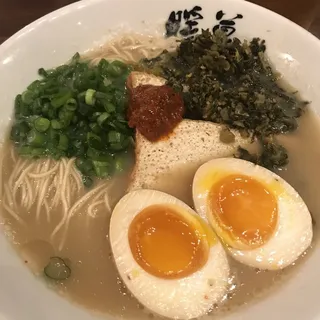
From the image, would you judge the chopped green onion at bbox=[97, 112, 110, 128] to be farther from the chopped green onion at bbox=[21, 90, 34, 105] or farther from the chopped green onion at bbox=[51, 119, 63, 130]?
the chopped green onion at bbox=[21, 90, 34, 105]

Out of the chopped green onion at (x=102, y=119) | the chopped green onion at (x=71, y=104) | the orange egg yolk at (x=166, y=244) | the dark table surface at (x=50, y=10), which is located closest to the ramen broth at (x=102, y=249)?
the orange egg yolk at (x=166, y=244)

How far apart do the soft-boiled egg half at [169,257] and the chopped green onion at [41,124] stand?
642mm

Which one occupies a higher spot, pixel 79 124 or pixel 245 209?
pixel 245 209

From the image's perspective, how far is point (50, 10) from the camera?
11.1 ft

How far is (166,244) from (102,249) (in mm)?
371

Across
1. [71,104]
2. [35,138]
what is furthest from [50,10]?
[35,138]

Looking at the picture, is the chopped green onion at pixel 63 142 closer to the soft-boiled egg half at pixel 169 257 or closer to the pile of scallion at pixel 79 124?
the pile of scallion at pixel 79 124

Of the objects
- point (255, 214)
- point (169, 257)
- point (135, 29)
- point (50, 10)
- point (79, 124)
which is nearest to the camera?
point (169, 257)

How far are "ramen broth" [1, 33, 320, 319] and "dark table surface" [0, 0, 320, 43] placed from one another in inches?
43.7

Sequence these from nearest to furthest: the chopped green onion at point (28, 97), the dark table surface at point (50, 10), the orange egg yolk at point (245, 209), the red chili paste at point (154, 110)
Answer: the orange egg yolk at point (245, 209) → the red chili paste at point (154, 110) → the chopped green onion at point (28, 97) → the dark table surface at point (50, 10)

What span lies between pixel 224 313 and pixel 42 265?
2.83 feet

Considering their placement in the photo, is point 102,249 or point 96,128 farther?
point 96,128

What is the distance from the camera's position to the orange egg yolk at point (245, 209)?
219 cm

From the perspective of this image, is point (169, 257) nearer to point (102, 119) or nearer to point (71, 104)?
point (102, 119)
